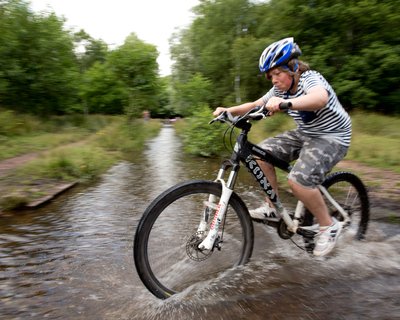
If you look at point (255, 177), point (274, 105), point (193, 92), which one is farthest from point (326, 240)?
point (193, 92)

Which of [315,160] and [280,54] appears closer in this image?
[280,54]

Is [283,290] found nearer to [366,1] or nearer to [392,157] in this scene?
[392,157]

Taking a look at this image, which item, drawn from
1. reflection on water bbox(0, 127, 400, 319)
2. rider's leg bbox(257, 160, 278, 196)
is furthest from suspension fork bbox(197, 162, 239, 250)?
rider's leg bbox(257, 160, 278, 196)

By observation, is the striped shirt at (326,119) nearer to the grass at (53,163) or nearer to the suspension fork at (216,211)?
the suspension fork at (216,211)

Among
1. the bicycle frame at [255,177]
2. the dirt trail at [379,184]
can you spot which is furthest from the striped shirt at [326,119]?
the dirt trail at [379,184]

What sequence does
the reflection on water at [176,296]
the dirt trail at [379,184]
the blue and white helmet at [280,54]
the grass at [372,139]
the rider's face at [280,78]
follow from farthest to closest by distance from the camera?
the grass at [372,139]
the dirt trail at [379,184]
the rider's face at [280,78]
the blue and white helmet at [280,54]
the reflection on water at [176,296]

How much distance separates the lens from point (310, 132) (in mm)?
3455

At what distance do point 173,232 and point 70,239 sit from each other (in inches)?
50.3

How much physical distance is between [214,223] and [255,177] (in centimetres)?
68

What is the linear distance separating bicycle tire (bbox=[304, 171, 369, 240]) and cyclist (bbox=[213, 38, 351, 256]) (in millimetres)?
292

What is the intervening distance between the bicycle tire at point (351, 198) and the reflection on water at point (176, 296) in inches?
8.2

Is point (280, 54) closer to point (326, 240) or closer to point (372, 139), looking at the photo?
point (326, 240)

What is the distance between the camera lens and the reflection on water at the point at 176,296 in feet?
8.87

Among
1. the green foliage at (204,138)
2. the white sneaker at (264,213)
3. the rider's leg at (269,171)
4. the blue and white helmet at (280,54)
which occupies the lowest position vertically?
the green foliage at (204,138)
